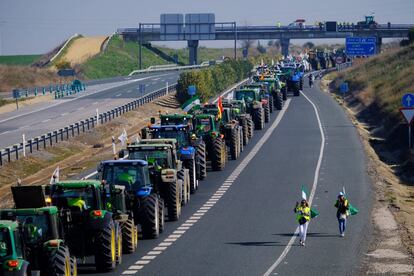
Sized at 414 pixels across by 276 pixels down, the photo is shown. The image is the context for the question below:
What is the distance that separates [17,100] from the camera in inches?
3684

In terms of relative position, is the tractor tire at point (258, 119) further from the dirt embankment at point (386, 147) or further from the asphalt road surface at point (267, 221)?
the asphalt road surface at point (267, 221)

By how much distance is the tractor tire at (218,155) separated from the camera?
46.4 m

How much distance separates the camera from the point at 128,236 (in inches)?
1100

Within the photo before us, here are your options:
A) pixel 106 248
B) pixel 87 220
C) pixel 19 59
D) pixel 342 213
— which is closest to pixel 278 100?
pixel 342 213

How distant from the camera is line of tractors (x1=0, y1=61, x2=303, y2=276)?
22047 millimetres

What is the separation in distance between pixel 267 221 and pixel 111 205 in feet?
26.1

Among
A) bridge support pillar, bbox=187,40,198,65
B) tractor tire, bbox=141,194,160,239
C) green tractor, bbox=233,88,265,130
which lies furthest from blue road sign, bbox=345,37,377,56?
tractor tire, bbox=141,194,160,239

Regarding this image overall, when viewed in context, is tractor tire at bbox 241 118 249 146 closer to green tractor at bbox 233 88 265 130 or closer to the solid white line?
the solid white line

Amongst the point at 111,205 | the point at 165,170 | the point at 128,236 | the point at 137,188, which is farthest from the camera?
the point at 165,170

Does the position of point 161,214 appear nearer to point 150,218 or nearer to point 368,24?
point 150,218

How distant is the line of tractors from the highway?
2070 cm

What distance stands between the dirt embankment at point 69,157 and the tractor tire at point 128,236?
37.1 feet

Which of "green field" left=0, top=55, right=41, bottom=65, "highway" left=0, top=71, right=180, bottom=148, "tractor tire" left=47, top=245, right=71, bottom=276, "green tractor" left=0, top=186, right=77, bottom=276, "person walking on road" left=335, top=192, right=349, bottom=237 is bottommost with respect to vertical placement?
"green field" left=0, top=55, right=41, bottom=65

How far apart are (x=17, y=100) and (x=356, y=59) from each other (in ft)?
242
